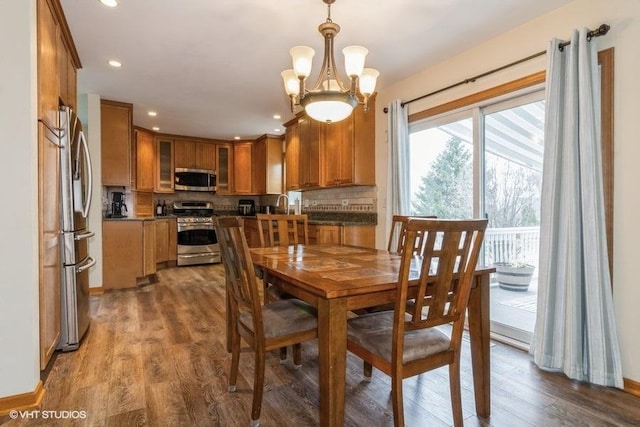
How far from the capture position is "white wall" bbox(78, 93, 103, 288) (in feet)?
12.8

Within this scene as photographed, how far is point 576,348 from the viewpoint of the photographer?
203 cm

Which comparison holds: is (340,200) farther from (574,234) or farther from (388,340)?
(388,340)

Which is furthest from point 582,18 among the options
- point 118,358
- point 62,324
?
point 62,324

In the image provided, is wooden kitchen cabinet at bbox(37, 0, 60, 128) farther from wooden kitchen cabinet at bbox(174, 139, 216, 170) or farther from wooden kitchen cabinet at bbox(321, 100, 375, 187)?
wooden kitchen cabinet at bbox(174, 139, 216, 170)

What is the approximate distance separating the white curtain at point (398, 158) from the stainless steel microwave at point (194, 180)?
4092 millimetres

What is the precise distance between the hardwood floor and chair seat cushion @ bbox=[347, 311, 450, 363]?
451 mm

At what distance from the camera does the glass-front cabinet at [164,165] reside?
6008mm

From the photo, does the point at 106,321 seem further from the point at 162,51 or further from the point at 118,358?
the point at 162,51

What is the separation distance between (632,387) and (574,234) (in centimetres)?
90

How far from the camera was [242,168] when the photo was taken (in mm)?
6703

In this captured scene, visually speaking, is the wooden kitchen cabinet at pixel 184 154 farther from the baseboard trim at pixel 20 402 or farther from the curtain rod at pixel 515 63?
the baseboard trim at pixel 20 402

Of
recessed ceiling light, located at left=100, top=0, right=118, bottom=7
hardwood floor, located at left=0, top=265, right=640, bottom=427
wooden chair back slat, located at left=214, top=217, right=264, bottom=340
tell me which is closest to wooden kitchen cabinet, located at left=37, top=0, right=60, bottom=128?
recessed ceiling light, located at left=100, top=0, right=118, bottom=7

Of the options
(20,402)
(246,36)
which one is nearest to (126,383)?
(20,402)

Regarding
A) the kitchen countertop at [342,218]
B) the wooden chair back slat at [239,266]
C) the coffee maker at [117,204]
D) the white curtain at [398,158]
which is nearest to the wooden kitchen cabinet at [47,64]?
the wooden chair back slat at [239,266]
